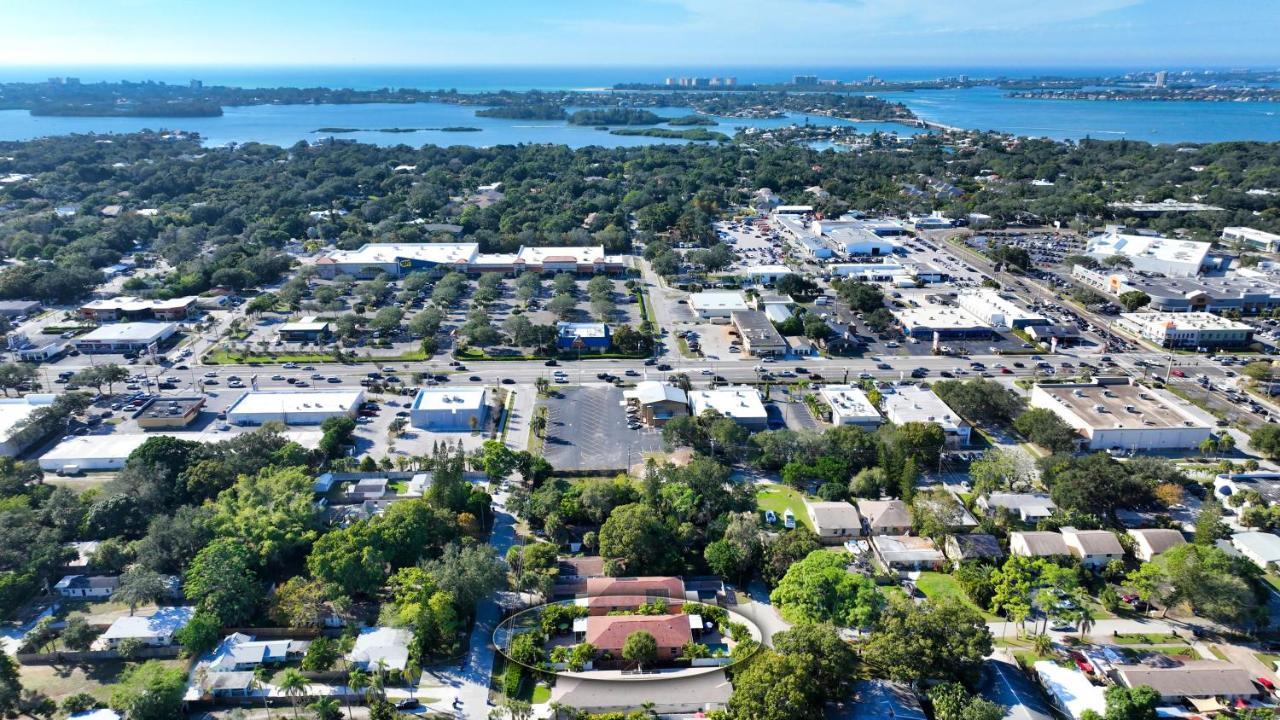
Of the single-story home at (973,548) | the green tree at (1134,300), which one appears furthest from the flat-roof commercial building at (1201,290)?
the single-story home at (973,548)

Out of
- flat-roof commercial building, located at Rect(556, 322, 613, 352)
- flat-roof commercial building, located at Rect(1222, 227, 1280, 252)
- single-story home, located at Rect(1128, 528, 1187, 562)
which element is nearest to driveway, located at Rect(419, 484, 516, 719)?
single-story home, located at Rect(1128, 528, 1187, 562)

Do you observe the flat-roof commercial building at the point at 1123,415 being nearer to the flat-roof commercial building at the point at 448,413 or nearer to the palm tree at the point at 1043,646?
the palm tree at the point at 1043,646

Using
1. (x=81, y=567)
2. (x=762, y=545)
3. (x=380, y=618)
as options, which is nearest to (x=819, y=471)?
(x=762, y=545)

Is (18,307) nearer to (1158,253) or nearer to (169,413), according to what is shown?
(169,413)

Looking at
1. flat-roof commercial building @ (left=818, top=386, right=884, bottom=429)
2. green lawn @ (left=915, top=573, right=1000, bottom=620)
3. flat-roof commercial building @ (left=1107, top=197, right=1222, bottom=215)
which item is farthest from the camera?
flat-roof commercial building @ (left=1107, top=197, right=1222, bottom=215)

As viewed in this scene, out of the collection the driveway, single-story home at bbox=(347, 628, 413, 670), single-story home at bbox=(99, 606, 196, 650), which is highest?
single-story home at bbox=(99, 606, 196, 650)

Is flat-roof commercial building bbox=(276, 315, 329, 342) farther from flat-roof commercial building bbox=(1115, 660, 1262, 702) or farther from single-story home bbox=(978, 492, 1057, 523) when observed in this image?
flat-roof commercial building bbox=(1115, 660, 1262, 702)
